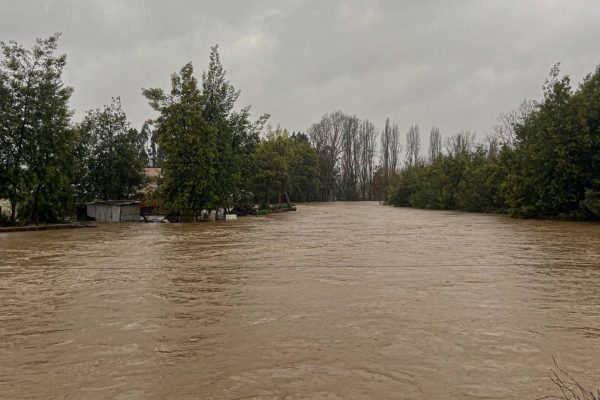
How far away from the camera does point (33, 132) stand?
23.7m

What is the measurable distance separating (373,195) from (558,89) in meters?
64.2

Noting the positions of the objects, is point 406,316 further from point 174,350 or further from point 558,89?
point 558,89

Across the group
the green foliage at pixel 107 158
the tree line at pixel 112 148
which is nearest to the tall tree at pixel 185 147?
the tree line at pixel 112 148

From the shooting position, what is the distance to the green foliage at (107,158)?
3167 cm

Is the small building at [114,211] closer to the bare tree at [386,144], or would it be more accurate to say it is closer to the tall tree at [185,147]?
the tall tree at [185,147]

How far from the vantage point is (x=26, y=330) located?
595 cm

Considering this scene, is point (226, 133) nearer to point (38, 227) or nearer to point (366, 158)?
point (38, 227)

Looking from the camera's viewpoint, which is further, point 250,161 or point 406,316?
point 250,161

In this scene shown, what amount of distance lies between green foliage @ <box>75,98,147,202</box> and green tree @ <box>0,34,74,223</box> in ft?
20.7

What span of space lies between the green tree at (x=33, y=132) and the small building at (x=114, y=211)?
4480 mm

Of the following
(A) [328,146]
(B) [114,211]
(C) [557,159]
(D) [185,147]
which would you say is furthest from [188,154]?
(A) [328,146]

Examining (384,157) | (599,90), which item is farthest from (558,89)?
(384,157)

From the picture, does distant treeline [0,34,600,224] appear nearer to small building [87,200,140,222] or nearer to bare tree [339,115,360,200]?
small building [87,200,140,222]

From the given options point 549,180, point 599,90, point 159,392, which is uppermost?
point 599,90
